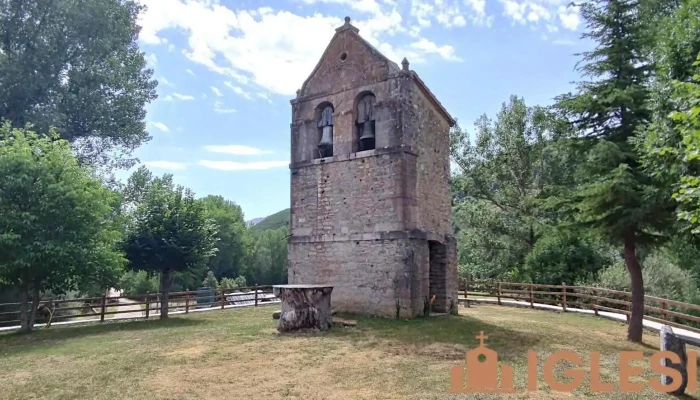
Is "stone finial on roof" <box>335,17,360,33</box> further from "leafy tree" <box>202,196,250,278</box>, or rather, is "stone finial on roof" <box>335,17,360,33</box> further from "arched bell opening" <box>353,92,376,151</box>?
"leafy tree" <box>202,196,250,278</box>

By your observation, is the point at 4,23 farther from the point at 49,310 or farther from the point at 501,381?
the point at 501,381

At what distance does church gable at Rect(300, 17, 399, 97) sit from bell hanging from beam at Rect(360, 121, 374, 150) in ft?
4.51

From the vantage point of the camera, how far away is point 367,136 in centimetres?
1482

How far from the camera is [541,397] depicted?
6621 millimetres

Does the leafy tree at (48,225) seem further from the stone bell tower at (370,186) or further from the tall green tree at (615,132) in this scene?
the tall green tree at (615,132)

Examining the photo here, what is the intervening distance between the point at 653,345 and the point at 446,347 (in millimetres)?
5355

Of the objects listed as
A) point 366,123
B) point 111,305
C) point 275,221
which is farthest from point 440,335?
point 275,221

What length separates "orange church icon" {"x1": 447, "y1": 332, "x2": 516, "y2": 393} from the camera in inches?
274

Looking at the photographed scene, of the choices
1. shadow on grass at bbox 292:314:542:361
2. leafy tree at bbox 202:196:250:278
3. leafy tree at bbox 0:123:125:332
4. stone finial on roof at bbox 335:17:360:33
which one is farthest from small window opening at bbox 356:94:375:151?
leafy tree at bbox 202:196:250:278

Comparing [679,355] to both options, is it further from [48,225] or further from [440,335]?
[48,225]

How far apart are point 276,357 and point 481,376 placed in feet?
12.7

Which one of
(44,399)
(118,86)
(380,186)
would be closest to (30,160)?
(44,399)

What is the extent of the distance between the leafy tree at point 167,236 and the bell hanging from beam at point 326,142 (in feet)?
17.3

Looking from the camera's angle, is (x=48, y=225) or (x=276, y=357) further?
(x=48, y=225)
